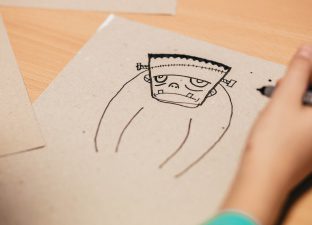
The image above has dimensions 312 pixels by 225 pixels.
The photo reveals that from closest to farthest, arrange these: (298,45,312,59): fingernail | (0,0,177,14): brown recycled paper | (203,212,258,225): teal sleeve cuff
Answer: (203,212,258,225): teal sleeve cuff
(298,45,312,59): fingernail
(0,0,177,14): brown recycled paper

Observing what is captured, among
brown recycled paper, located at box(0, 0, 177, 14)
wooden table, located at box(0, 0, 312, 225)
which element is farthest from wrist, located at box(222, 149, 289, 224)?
brown recycled paper, located at box(0, 0, 177, 14)

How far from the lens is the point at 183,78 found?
0.58 metres

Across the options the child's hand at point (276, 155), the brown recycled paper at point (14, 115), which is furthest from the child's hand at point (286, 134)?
the brown recycled paper at point (14, 115)

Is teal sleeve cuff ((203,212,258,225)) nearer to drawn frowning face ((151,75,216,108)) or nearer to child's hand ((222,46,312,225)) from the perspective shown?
child's hand ((222,46,312,225))

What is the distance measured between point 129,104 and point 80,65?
12 centimetres

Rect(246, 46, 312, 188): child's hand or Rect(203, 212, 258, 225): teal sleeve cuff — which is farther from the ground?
Rect(246, 46, 312, 188): child's hand

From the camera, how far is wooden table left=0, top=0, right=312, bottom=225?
62 centimetres

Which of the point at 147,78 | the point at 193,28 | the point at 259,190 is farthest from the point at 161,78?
the point at 259,190

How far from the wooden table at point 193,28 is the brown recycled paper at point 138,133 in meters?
0.03

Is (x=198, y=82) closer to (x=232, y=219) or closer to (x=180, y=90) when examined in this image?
(x=180, y=90)


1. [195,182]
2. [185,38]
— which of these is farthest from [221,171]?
[185,38]

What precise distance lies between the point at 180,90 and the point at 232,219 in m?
0.24

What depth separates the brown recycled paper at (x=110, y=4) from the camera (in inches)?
27.5

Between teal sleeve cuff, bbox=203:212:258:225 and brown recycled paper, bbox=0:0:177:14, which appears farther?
brown recycled paper, bbox=0:0:177:14
